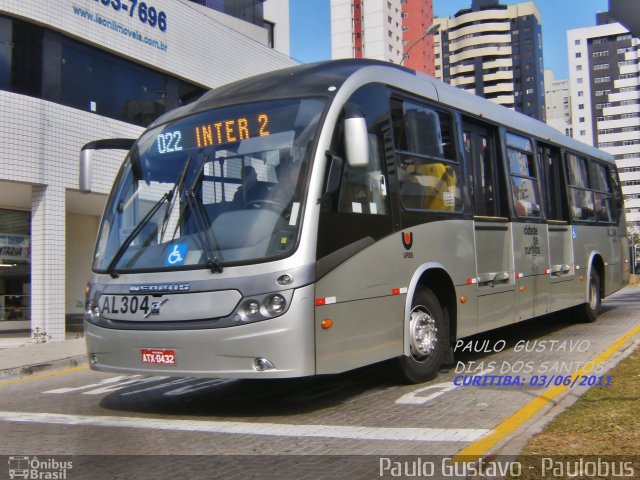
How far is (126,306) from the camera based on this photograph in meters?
6.02

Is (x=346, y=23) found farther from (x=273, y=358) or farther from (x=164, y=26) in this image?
(x=273, y=358)

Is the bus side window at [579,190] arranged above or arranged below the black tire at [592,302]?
above

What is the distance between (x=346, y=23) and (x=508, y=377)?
340ft

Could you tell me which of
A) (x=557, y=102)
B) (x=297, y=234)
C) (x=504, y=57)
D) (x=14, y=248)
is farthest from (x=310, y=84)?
(x=557, y=102)

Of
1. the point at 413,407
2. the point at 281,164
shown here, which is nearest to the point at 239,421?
the point at 413,407

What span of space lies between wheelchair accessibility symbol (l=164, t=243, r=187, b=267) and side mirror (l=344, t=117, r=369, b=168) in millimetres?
1629

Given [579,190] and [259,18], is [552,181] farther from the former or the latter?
[259,18]

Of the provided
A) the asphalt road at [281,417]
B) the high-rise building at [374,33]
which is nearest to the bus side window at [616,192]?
the asphalt road at [281,417]

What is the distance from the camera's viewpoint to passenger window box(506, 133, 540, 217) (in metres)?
9.30

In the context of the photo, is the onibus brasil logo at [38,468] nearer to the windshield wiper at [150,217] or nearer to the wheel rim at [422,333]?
the windshield wiper at [150,217]

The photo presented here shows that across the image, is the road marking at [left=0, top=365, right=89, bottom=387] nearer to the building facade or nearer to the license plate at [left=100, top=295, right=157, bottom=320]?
the building facade

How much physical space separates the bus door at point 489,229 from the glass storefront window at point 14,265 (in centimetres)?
1262

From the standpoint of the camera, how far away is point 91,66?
15.4 meters

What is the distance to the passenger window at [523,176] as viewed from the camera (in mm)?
9305
